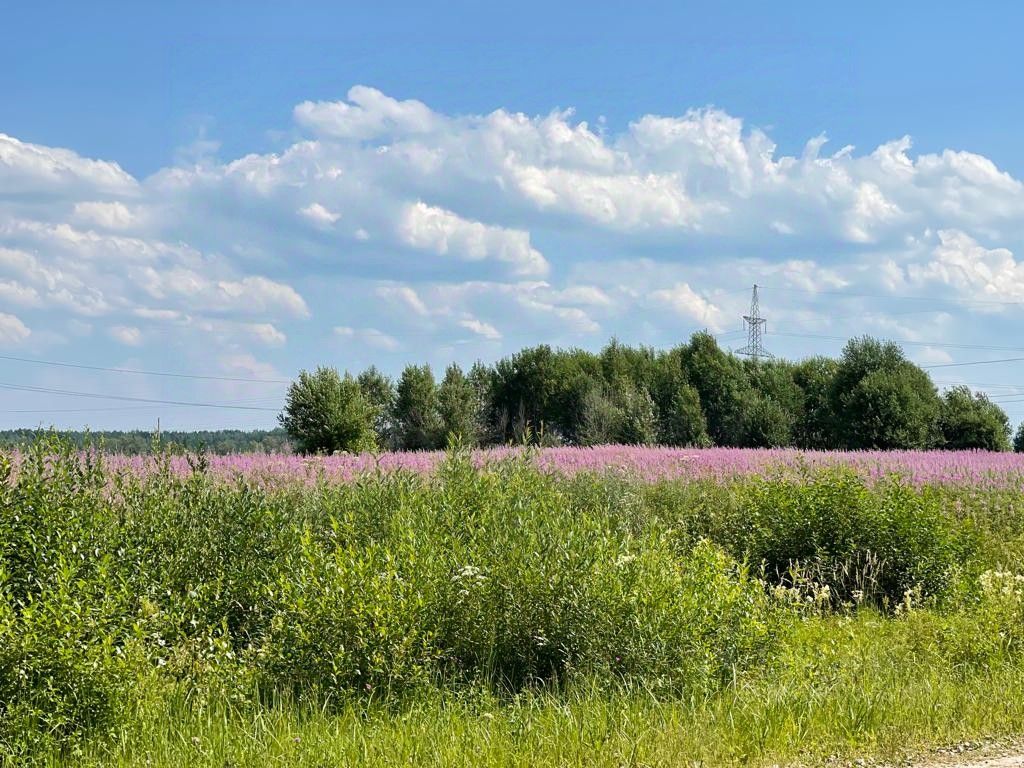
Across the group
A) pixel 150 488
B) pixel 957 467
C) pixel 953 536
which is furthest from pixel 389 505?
pixel 957 467

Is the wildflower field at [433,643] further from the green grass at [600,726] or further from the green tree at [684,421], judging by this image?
the green tree at [684,421]

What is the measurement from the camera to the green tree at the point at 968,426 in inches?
1398

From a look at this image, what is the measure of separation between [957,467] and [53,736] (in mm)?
16294

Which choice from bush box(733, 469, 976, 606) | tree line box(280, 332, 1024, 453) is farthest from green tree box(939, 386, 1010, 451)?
bush box(733, 469, 976, 606)

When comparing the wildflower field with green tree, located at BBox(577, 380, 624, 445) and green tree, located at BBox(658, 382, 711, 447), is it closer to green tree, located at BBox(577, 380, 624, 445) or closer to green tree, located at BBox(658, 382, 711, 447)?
green tree, located at BBox(577, 380, 624, 445)

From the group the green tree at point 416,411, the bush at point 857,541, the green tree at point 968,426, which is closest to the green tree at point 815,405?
the green tree at point 968,426

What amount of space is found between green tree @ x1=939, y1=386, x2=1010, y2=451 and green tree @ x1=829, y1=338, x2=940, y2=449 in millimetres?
1303

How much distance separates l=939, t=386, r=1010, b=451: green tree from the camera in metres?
35.5

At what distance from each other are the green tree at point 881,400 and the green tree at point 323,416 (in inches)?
681

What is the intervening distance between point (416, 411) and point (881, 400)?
21606 millimetres

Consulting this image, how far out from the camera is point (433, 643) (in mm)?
6922

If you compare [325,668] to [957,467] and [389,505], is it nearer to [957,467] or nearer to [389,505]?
[389,505]

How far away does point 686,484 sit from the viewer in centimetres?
1510

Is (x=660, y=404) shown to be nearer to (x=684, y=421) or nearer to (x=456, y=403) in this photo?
(x=684, y=421)
